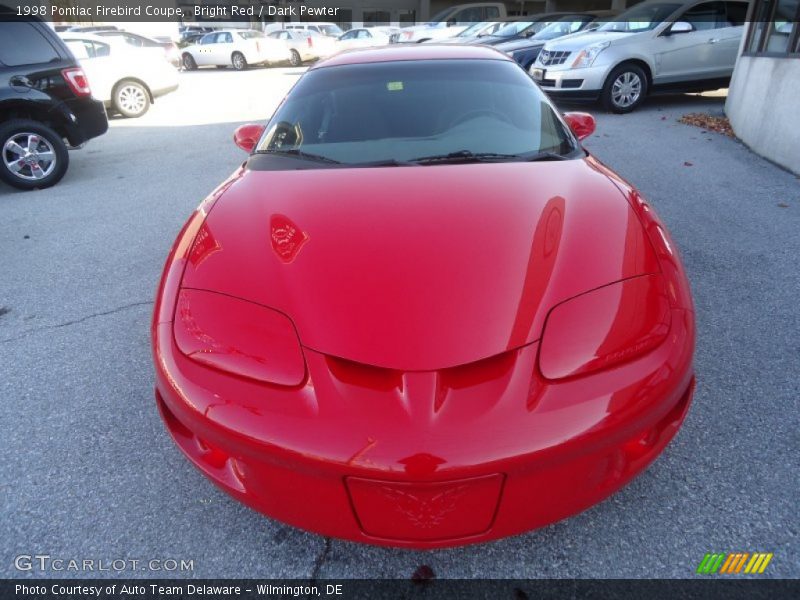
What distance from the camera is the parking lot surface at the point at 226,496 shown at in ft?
4.91

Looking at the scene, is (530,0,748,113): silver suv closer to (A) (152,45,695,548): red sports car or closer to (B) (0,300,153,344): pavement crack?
(A) (152,45,695,548): red sports car

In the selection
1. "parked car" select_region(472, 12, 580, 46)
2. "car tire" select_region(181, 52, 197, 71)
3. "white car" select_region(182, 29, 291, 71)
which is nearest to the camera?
"parked car" select_region(472, 12, 580, 46)

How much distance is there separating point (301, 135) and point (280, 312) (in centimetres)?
130

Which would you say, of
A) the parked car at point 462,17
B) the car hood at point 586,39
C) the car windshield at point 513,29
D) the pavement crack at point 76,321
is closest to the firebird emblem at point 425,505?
the pavement crack at point 76,321

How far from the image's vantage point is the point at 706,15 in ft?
25.3

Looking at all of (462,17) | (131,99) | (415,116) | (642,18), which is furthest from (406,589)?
(462,17)

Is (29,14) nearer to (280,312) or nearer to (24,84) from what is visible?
(24,84)

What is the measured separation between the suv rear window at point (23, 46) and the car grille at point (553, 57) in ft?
22.1

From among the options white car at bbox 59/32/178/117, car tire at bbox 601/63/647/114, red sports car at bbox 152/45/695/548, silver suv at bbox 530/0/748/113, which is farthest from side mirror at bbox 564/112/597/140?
white car at bbox 59/32/178/117

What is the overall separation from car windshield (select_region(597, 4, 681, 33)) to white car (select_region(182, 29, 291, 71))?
1265cm

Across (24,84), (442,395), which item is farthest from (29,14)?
(442,395)

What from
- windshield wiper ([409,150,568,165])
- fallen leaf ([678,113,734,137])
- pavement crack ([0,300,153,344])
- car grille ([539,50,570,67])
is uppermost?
car grille ([539,50,570,67])

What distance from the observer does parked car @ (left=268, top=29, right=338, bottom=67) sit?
17.8 meters

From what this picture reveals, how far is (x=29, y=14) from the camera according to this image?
524cm
